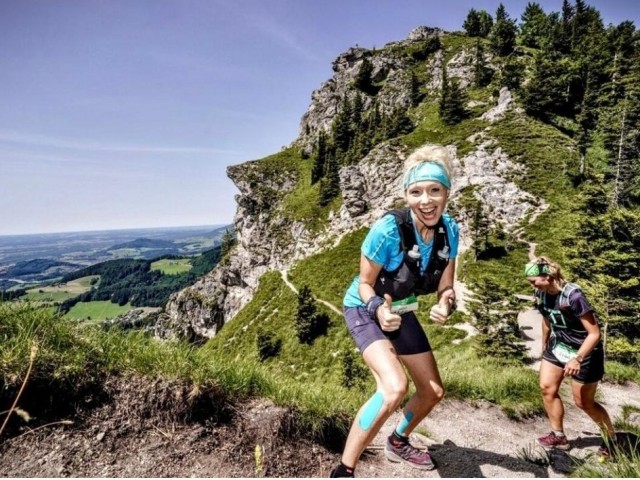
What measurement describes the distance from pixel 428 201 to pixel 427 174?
31 cm

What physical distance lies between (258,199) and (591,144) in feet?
255

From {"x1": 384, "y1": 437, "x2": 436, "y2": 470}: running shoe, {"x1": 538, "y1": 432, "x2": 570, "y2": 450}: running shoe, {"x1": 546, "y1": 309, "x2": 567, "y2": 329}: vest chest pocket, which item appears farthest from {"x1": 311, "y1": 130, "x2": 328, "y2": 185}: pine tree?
{"x1": 384, "y1": 437, "x2": 436, "y2": 470}: running shoe

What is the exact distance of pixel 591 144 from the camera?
54.6 metres

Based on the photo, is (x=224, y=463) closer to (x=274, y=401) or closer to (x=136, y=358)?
(x=274, y=401)

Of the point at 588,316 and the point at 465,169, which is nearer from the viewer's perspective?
the point at 588,316

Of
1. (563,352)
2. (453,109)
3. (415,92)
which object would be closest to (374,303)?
(563,352)

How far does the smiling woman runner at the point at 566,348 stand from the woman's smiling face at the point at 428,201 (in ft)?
9.19

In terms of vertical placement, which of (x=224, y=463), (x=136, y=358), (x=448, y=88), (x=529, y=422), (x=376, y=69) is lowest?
(x=529, y=422)

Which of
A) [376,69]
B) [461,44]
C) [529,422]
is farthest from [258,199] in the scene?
[529,422]

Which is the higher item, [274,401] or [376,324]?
[376,324]

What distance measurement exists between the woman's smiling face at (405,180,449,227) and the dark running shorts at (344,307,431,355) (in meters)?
1.22

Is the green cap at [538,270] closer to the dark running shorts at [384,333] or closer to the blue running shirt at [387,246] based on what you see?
the dark running shorts at [384,333]

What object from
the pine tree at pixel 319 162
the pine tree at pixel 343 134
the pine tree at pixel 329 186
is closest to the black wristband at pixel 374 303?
the pine tree at pixel 329 186

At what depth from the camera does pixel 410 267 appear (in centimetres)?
380
